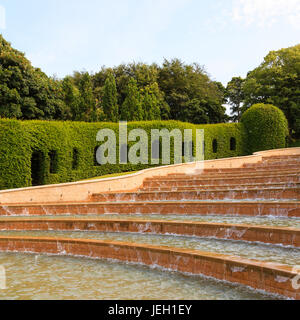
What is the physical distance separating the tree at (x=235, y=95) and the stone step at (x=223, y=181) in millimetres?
39025

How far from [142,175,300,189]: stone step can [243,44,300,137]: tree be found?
24.8 m

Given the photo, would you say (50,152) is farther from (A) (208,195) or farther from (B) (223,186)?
(A) (208,195)

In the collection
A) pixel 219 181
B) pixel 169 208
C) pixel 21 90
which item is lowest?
pixel 169 208

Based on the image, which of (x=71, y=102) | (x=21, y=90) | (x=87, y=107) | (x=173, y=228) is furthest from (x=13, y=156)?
(x=71, y=102)

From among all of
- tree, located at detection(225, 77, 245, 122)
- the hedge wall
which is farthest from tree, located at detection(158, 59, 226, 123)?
the hedge wall

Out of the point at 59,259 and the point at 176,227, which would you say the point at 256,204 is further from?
the point at 59,259

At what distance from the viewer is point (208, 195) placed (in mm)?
10297

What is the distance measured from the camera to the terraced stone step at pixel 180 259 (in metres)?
3.91

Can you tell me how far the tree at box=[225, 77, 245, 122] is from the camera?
165 feet

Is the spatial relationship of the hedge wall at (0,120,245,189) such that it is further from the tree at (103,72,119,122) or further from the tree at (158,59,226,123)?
the tree at (158,59,226,123)

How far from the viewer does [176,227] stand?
23.0 ft

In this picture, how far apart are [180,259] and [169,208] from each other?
4.06 meters

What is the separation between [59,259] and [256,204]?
456 centimetres
